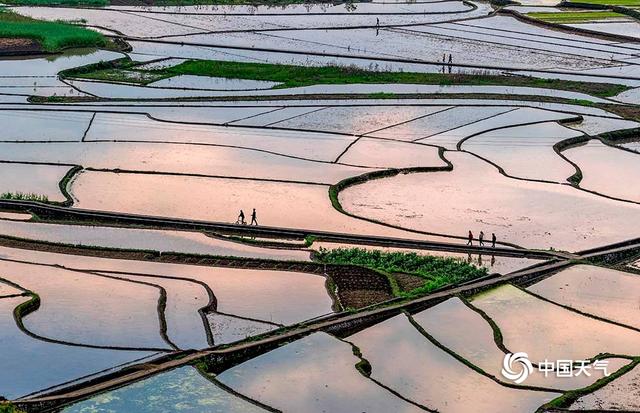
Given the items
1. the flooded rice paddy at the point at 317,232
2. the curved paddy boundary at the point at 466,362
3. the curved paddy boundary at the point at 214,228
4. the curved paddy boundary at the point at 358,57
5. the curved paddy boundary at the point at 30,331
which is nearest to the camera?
the curved paddy boundary at the point at 466,362

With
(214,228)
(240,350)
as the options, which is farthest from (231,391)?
(214,228)

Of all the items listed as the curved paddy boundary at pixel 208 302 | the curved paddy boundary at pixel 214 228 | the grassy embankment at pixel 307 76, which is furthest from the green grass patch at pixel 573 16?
the curved paddy boundary at pixel 208 302

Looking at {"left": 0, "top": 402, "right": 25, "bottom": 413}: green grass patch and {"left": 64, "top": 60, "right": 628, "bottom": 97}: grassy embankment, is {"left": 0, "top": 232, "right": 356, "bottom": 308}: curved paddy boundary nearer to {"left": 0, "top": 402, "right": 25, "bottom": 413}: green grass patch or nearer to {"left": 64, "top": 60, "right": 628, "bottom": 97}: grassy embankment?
{"left": 0, "top": 402, "right": 25, "bottom": 413}: green grass patch

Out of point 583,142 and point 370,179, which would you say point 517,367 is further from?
point 583,142

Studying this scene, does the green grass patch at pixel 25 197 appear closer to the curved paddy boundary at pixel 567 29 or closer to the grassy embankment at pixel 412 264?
the grassy embankment at pixel 412 264

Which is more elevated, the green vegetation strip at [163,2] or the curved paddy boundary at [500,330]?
the green vegetation strip at [163,2]

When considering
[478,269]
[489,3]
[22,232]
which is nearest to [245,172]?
[22,232]

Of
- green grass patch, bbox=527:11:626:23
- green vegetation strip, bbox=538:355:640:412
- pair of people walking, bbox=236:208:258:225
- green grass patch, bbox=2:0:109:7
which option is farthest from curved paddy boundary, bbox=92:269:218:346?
green grass patch, bbox=2:0:109:7

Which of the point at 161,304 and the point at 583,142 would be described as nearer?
the point at 161,304
